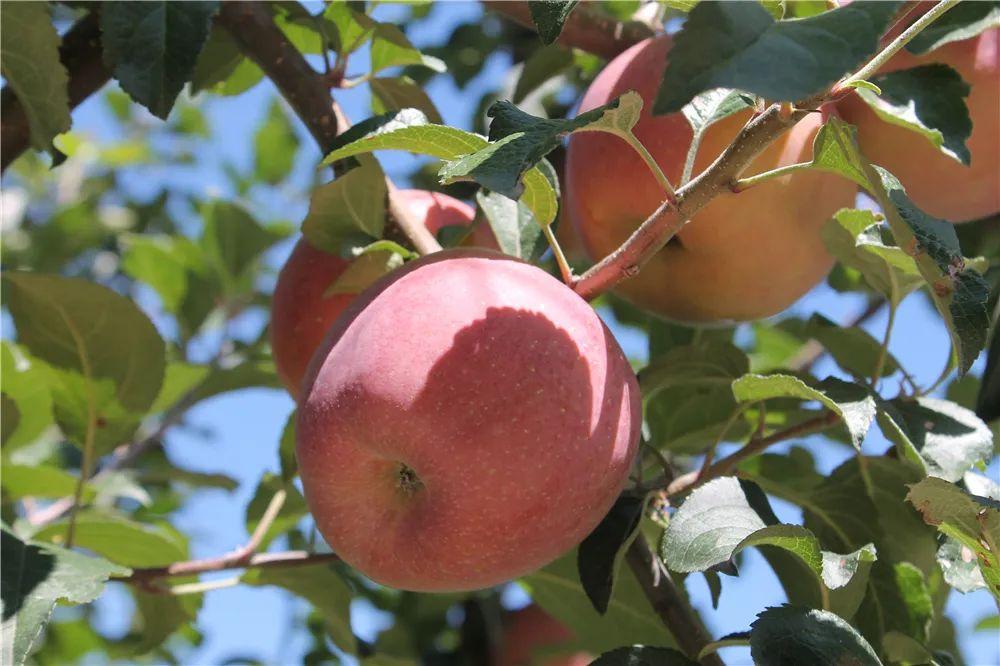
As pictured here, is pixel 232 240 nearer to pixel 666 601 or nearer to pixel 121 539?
pixel 121 539

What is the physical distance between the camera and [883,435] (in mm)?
1075

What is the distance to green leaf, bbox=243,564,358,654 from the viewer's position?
4.59 feet

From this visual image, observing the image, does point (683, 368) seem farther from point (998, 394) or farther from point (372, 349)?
point (372, 349)

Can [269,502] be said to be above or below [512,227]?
below

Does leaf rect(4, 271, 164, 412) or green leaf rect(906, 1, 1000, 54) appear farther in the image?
leaf rect(4, 271, 164, 412)

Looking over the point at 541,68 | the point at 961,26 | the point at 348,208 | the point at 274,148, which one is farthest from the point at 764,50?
the point at 274,148

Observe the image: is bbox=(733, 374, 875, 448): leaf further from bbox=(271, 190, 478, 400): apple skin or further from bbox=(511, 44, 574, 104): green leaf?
bbox=(511, 44, 574, 104): green leaf

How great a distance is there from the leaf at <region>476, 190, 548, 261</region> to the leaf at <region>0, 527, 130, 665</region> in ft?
1.67

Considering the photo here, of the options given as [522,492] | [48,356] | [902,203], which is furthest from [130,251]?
[902,203]

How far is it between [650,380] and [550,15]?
1.81 ft

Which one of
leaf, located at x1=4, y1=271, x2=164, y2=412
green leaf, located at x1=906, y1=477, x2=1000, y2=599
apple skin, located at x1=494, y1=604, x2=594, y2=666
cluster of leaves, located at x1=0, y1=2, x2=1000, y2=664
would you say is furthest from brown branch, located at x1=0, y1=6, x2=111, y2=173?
apple skin, located at x1=494, y1=604, x2=594, y2=666

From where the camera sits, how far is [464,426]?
86 cm

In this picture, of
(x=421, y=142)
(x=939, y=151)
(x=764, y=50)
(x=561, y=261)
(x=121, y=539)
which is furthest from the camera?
(x=121, y=539)

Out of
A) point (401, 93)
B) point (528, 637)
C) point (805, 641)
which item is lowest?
point (528, 637)
